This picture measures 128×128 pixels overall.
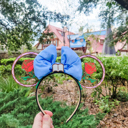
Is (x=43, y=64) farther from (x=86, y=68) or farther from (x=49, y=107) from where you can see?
(x=49, y=107)

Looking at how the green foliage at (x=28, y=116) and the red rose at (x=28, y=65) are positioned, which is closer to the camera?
the red rose at (x=28, y=65)

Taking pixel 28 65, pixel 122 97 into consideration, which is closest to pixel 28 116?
pixel 28 65

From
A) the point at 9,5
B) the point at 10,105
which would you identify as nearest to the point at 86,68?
the point at 10,105

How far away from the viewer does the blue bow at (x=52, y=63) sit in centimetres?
29

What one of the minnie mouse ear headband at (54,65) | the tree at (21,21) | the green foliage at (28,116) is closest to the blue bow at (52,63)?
the minnie mouse ear headband at (54,65)

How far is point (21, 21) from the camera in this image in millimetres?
1597

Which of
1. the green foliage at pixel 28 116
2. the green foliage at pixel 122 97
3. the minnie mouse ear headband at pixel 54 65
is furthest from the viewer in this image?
the green foliage at pixel 122 97

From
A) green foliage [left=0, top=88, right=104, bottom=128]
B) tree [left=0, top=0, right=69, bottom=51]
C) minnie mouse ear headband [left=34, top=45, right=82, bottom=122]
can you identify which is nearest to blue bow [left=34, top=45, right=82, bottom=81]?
minnie mouse ear headband [left=34, top=45, right=82, bottom=122]

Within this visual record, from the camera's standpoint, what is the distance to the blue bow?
0.97ft

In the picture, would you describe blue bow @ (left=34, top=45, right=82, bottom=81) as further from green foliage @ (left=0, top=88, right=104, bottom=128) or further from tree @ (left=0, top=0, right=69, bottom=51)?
tree @ (left=0, top=0, right=69, bottom=51)

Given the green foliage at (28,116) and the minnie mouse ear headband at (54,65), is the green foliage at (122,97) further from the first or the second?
the minnie mouse ear headband at (54,65)

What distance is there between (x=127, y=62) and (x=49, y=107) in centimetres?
96

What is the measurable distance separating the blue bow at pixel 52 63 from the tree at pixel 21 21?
4.39 feet

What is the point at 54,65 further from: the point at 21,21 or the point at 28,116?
the point at 21,21
